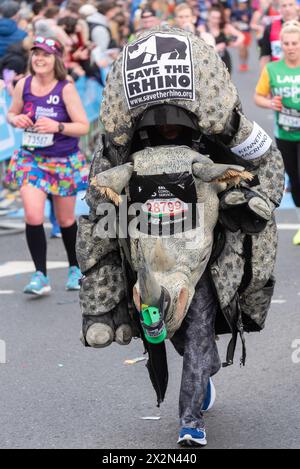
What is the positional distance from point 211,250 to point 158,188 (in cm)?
43

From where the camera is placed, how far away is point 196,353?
5.61 m

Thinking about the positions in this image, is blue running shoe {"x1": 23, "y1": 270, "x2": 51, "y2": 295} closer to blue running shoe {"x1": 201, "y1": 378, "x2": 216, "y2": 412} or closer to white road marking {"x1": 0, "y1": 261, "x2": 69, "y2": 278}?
white road marking {"x1": 0, "y1": 261, "x2": 69, "y2": 278}

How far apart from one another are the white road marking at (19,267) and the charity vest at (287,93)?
7.43 feet

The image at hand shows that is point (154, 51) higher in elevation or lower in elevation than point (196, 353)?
higher

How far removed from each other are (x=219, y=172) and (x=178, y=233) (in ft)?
1.06

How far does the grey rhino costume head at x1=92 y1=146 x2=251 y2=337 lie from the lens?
5.22 m

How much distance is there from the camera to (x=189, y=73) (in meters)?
5.38

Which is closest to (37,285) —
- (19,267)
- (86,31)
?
(19,267)

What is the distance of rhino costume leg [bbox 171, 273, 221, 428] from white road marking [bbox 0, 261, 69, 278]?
452 centimetres

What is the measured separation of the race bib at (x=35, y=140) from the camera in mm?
8852

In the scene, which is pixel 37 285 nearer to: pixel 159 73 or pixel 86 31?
pixel 159 73

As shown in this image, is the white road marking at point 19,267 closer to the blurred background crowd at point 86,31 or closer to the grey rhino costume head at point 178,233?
the blurred background crowd at point 86,31

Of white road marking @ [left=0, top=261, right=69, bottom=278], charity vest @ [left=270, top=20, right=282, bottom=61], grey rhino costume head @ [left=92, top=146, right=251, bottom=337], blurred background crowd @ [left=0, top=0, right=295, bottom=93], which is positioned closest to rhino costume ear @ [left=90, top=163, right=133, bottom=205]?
grey rhino costume head @ [left=92, top=146, right=251, bottom=337]

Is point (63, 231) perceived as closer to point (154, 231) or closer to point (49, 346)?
point (49, 346)
